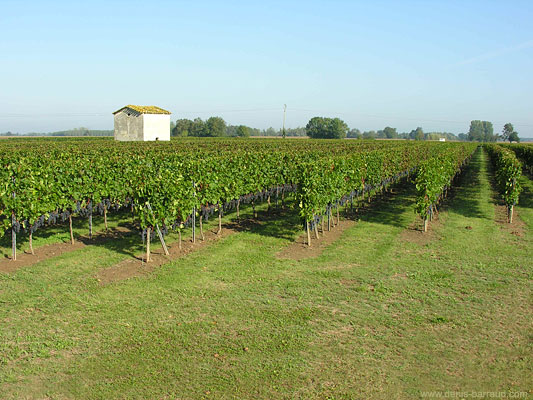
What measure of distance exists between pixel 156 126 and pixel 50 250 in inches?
2133

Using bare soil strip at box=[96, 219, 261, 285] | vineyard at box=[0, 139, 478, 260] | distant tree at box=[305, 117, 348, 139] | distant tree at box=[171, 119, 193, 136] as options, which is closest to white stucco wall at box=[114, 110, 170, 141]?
vineyard at box=[0, 139, 478, 260]

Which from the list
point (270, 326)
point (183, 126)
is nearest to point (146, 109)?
point (270, 326)

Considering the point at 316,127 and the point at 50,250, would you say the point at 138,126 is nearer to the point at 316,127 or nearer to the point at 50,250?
the point at 50,250

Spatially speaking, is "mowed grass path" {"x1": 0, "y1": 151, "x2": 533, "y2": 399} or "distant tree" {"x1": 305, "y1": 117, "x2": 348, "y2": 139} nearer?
"mowed grass path" {"x1": 0, "y1": 151, "x2": 533, "y2": 399}

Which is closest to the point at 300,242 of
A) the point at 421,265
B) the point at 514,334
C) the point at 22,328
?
the point at 421,265

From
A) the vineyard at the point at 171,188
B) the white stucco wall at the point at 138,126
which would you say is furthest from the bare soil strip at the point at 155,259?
the white stucco wall at the point at 138,126

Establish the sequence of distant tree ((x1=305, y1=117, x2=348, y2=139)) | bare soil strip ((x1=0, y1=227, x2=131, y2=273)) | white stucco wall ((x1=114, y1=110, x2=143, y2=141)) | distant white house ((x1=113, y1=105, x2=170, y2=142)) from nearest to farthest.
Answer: bare soil strip ((x1=0, y1=227, x2=131, y2=273)) < distant white house ((x1=113, y1=105, x2=170, y2=142)) < white stucco wall ((x1=114, y1=110, x2=143, y2=141)) < distant tree ((x1=305, y1=117, x2=348, y2=139))

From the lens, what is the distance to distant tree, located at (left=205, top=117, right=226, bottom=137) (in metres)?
124

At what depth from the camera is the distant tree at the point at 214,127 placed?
407 ft

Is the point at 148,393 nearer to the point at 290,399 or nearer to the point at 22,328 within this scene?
the point at 290,399

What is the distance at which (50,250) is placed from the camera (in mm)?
12352

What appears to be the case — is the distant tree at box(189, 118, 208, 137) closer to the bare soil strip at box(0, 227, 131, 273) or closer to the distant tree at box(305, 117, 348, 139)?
the distant tree at box(305, 117, 348, 139)

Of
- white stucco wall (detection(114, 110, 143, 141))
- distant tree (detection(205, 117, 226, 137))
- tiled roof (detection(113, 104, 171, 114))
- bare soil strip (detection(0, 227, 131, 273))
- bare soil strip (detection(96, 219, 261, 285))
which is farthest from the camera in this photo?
distant tree (detection(205, 117, 226, 137))

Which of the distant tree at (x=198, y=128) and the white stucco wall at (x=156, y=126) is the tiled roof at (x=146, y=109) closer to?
the white stucco wall at (x=156, y=126)
